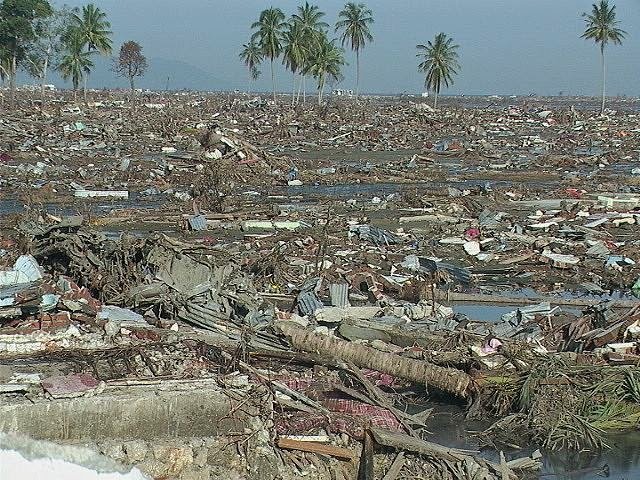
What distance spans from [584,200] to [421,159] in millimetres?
9449

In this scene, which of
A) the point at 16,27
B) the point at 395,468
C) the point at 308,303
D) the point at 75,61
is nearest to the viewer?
the point at 395,468

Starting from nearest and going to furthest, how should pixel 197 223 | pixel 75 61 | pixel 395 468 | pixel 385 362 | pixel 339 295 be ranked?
pixel 395 468 → pixel 385 362 → pixel 339 295 → pixel 197 223 → pixel 75 61

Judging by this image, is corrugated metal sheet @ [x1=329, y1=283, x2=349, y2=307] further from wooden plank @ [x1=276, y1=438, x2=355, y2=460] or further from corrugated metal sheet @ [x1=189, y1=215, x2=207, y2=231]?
corrugated metal sheet @ [x1=189, y1=215, x2=207, y2=231]

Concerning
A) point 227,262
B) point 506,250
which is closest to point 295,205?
point 506,250

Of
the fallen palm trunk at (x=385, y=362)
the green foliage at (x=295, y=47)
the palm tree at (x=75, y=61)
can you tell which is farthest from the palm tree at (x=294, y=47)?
the fallen palm trunk at (x=385, y=362)

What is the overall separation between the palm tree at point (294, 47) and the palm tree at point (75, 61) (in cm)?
1351

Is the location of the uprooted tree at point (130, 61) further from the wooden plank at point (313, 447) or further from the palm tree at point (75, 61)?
the wooden plank at point (313, 447)

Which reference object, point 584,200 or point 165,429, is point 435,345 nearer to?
point 165,429

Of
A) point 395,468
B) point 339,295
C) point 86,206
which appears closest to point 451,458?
point 395,468

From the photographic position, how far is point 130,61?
190 ft

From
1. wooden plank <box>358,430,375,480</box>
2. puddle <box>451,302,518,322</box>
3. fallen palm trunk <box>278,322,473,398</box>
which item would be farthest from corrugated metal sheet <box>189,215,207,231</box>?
wooden plank <box>358,430,375,480</box>

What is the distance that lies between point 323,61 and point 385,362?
4942cm

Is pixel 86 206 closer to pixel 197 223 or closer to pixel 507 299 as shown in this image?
pixel 197 223

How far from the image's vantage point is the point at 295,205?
18172 mm
